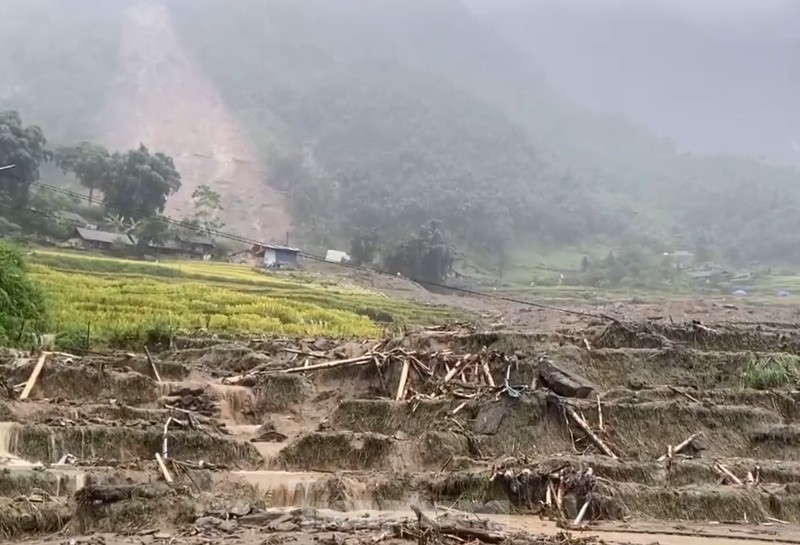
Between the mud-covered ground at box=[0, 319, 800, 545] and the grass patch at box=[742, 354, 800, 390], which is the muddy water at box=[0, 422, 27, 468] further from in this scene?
the grass patch at box=[742, 354, 800, 390]

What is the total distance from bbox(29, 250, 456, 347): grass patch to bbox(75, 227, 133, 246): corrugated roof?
3545mm

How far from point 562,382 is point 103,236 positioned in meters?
37.0

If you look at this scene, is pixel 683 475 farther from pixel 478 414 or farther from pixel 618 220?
pixel 618 220

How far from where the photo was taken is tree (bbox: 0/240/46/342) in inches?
1048

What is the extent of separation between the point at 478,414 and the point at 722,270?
63768 millimetres

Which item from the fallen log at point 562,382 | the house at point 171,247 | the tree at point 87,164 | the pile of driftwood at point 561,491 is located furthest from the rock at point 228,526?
the tree at point 87,164

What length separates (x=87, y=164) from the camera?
6194 cm

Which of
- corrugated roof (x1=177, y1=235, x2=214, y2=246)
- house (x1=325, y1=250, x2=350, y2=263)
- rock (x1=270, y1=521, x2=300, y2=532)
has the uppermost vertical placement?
house (x1=325, y1=250, x2=350, y2=263)

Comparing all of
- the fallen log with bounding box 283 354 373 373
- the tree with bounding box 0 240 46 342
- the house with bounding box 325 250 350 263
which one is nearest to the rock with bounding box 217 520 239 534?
the fallen log with bounding box 283 354 373 373

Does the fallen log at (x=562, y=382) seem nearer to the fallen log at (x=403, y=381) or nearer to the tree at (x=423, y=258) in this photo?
the fallen log at (x=403, y=381)

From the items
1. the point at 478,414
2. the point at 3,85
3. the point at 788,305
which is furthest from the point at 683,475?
the point at 3,85

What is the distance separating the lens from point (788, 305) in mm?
53844

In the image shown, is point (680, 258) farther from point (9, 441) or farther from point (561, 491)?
point (9, 441)

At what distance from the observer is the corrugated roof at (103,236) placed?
→ 5012cm
